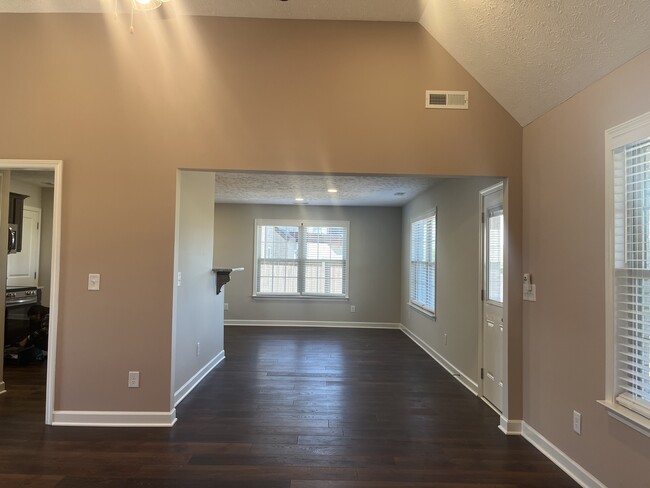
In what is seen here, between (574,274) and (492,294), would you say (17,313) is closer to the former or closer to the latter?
(492,294)

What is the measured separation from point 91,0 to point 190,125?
119 centimetres

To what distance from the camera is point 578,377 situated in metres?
2.46

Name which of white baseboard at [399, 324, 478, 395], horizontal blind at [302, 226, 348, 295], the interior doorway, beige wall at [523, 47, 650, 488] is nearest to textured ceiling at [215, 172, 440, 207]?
horizontal blind at [302, 226, 348, 295]

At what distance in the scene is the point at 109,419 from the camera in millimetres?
3061

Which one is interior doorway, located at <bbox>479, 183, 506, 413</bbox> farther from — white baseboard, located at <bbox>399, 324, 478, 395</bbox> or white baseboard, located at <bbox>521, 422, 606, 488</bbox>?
white baseboard, located at <bbox>521, 422, 606, 488</bbox>

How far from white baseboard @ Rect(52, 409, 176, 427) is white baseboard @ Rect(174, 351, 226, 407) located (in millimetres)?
377

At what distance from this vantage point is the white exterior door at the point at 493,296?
355 centimetres

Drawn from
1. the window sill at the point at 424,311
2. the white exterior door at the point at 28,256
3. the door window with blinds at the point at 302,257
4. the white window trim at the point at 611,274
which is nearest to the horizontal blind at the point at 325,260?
the door window with blinds at the point at 302,257

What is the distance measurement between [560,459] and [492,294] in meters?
1.50

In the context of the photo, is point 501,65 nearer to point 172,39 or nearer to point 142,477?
point 172,39

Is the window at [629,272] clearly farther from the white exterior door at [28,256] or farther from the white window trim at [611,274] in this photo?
the white exterior door at [28,256]

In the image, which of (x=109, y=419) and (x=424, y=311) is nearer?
(x=109, y=419)

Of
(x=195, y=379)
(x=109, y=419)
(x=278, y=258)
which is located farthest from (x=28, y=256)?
(x=109, y=419)

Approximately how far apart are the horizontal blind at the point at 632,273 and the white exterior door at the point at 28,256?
7122 mm
